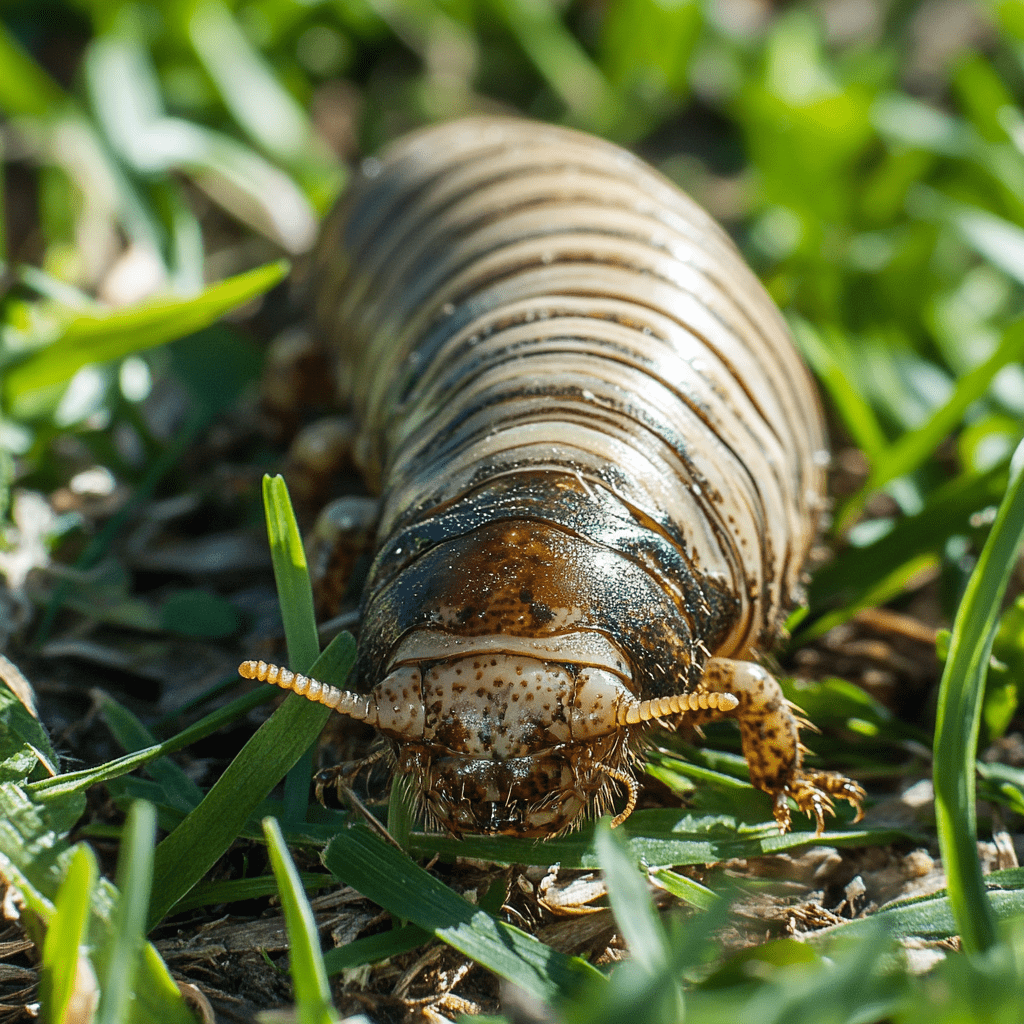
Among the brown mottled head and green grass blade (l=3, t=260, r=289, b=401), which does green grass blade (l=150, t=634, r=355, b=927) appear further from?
green grass blade (l=3, t=260, r=289, b=401)

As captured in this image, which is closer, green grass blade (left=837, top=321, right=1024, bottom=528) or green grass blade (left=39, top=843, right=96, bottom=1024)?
green grass blade (left=39, top=843, right=96, bottom=1024)

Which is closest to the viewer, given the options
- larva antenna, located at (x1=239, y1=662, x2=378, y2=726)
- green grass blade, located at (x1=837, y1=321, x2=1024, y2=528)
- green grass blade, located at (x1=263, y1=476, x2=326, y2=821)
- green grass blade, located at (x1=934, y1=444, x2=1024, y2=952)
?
green grass blade, located at (x1=934, y1=444, x2=1024, y2=952)

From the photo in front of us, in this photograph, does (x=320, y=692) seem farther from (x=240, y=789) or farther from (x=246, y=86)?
(x=246, y=86)

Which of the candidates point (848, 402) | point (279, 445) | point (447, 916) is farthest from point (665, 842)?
point (279, 445)

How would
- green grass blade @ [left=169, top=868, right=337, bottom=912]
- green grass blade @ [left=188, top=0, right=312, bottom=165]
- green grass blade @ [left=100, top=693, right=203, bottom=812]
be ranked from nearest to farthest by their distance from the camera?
green grass blade @ [left=169, top=868, right=337, bottom=912] → green grass blade @ [left=100, top=693, right=203, bottom=812] → green grass blade @ [left=188, top=0, right=312, bottom=165]

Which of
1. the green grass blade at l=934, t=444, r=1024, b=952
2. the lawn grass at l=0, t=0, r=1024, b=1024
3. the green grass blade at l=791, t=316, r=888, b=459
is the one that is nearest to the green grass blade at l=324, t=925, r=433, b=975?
the lawn grass at l=0, t=0, r=1024, b=1024

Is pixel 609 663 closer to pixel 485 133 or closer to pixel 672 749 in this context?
pixel 672 749
